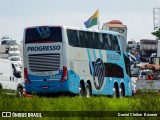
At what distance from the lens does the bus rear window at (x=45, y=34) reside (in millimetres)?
35125

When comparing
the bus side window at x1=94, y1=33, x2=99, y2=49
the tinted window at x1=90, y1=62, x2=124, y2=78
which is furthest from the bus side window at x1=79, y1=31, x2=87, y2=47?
the tinted window at x1=90, y1=62, x2=124, y2=78

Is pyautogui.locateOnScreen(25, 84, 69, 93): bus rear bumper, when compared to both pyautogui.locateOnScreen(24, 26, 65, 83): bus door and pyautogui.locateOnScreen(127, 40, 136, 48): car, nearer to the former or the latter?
pyautogui.locateOnScreen(24, 26, 65, 83): bus door

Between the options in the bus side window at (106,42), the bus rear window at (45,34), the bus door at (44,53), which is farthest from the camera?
the bus side window at (106,42)

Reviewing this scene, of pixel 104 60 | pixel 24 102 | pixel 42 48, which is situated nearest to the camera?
pixel 24 102

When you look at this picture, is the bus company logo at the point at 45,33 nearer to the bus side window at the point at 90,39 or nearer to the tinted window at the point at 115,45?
the bus side window at the point at 90,39

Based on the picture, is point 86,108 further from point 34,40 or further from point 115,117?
point 34,40

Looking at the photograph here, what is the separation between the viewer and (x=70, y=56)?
35750 mm

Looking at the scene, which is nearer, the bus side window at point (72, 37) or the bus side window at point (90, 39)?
the bus side window at point (72, 37)

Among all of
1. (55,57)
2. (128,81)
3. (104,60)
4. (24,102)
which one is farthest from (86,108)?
(128,81)

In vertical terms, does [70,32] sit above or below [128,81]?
above

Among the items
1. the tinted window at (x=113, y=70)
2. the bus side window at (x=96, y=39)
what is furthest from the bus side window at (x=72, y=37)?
the tinted window at (x=113, y=70)

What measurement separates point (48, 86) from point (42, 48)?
1.81m

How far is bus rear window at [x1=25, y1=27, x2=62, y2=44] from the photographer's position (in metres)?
35.1

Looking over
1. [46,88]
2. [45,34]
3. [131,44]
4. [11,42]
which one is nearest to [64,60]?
[45,34]
